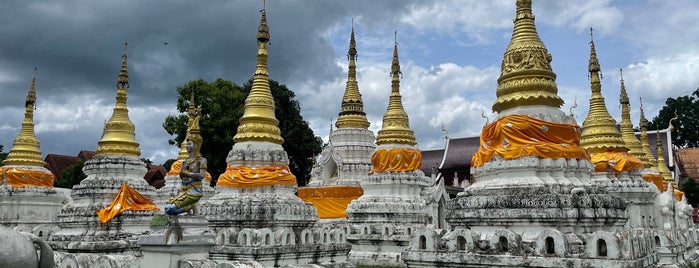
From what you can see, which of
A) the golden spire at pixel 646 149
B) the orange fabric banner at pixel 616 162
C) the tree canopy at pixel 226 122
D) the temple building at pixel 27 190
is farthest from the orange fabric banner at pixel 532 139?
the tree canopy at pixel 226 122

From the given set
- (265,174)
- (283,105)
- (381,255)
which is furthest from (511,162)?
(283,105)

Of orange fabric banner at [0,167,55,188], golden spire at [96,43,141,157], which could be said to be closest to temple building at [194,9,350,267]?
golden spire at [96,43,141,157]

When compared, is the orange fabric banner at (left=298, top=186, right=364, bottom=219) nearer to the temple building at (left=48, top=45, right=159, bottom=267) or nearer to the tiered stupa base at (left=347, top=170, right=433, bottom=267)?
the tiered stupa base at (left=347, top=170, right=433, bottom=267)

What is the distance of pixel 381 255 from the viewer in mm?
22828

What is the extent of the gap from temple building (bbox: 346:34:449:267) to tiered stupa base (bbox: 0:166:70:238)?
44.1 ft

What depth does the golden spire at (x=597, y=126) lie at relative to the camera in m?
20.7

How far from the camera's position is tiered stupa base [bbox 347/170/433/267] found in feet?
74.7

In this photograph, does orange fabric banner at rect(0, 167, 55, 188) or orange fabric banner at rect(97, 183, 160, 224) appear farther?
orange fabric banner at rect(0, 167, 55, 188)

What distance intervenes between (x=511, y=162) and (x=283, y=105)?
115 ft

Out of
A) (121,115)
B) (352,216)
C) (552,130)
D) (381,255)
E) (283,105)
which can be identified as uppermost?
(283,105)

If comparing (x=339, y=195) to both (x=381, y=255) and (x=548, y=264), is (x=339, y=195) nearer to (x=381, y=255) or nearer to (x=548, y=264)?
(x=381, y=255)

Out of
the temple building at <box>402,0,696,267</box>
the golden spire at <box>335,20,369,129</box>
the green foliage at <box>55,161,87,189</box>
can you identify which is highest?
the golden spire at <box>335,20,369,129</box>

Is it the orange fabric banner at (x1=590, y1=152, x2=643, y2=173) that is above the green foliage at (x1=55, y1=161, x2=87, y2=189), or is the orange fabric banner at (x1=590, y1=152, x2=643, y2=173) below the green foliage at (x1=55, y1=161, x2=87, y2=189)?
below

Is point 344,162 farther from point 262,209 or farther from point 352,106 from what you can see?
point 262,209
